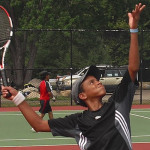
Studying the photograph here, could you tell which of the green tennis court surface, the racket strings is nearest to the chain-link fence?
the green tennis court surface

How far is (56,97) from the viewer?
74.4ft

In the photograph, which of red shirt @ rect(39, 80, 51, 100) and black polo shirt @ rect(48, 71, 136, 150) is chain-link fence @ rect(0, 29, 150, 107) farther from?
black polo shirt @ rect(48, 71, 136, 150)

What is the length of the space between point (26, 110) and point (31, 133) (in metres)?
8.81

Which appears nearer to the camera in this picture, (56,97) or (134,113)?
(134,113)

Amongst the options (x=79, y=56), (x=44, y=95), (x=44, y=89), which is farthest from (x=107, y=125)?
(x=79, y=56)

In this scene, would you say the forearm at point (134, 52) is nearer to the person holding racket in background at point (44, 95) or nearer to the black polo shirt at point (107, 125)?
the black polo shirt at point (107, 125)

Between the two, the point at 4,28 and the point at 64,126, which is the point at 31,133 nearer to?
the point at 4,28

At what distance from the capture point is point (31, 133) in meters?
12.9

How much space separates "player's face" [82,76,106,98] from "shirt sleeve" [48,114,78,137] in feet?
0.86

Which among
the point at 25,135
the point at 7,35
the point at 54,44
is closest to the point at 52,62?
the point at 54,44

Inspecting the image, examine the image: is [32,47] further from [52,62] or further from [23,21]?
[52,62]

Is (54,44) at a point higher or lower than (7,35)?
lower

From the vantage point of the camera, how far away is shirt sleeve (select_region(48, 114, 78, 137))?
427cm

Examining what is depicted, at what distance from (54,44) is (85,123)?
21.9 m
